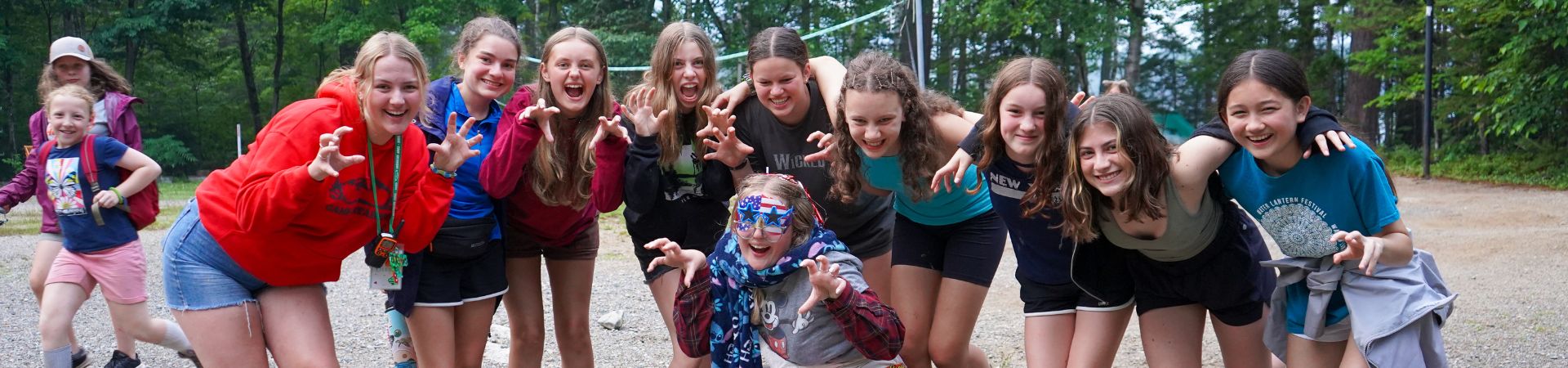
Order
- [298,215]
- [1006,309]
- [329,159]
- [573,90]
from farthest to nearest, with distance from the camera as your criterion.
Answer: [1006,309]
[573,90]
[298,215]
[329,159]

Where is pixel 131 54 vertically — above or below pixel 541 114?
above

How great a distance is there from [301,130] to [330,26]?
2975cm

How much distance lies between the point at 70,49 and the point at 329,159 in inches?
132

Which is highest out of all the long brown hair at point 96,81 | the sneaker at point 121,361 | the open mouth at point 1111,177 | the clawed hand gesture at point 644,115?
the long brown hair at point 96,81

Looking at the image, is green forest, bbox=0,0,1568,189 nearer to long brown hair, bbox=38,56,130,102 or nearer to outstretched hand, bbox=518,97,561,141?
long brown hair, bbox=38,56,130,102

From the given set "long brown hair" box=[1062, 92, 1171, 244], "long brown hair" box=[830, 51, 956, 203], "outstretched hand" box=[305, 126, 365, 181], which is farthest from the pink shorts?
"long brown hair" box=[1062, 92, 1171, 244]

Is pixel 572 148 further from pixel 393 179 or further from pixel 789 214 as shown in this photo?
pixel 789 214

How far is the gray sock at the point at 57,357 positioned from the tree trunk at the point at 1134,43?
26020 mm

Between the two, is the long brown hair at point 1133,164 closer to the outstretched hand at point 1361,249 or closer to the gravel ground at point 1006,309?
the outstretched hand at point 1361,249

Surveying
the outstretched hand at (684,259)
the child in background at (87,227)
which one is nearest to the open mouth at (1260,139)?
the outstretched hand at (684,259)

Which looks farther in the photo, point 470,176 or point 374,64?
point 470,176

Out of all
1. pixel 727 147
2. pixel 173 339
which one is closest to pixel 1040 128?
pixel 727 147

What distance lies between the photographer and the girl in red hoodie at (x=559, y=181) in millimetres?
3953

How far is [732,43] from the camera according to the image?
3052 centimetres
